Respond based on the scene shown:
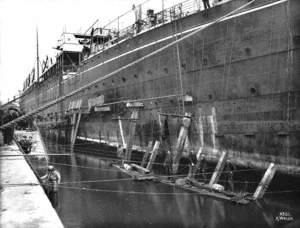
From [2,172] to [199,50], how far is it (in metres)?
8.94

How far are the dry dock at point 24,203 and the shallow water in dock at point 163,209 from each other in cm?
224

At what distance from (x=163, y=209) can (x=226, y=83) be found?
17.3 feet

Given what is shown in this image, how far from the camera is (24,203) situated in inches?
188

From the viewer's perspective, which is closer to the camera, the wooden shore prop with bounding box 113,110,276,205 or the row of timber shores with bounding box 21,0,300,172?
the wooden shore prop with bounding box 113,110,276,205

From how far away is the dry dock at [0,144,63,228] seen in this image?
3934mm

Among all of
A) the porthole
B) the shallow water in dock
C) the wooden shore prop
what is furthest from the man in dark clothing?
the shallow water in dock

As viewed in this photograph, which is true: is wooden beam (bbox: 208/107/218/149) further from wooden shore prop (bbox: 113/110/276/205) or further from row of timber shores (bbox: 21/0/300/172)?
wooden shore prop (bbox: 113/110/276/205)

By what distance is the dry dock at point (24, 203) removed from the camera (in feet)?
12.9

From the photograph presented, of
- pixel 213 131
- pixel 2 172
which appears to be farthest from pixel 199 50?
pixel 2 172

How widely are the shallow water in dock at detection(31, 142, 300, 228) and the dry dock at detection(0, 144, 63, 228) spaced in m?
2.24

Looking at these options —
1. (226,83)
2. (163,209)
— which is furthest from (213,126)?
(163,209)

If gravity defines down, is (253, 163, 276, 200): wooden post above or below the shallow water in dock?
above

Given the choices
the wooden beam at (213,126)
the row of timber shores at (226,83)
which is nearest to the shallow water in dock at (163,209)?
the row of timber shores at (226,83)

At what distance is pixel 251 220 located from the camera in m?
8.50
